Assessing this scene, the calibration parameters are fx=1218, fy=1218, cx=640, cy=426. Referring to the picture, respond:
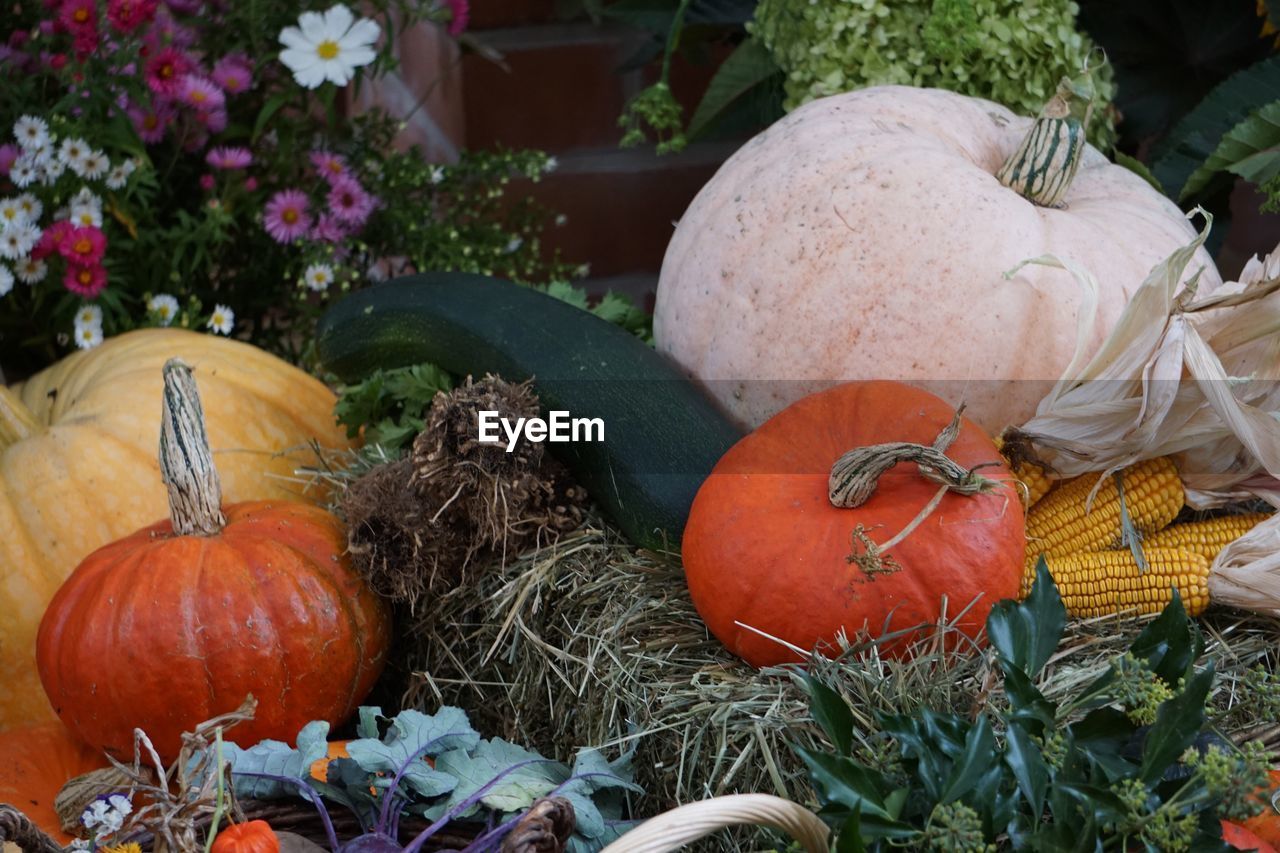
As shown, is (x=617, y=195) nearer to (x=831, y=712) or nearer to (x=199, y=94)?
(x=199, y=94)

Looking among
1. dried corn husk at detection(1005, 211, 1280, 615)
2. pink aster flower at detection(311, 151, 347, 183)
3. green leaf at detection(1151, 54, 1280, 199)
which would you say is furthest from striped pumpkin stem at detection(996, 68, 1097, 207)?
pink aster flower at detection(311, 151, 347, 183)

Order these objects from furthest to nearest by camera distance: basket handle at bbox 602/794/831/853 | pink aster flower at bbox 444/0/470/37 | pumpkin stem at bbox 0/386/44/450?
pink aster flower at bbox 444/0/470/37
pumpkin stem at bbox 0/386/44/450
basket handle at bbox 602/794/831/853

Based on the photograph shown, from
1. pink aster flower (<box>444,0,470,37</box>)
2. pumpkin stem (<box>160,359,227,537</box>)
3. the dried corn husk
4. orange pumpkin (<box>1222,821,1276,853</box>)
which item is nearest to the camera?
orange pumpkin (<box>1222,821,1276,853</box>)

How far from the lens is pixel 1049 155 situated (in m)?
1.55

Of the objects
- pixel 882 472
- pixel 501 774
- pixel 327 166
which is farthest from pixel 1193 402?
pixel 327 166

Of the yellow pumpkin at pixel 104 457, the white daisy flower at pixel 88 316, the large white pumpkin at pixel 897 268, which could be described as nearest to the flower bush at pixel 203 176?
the white daisy flower at pixel 88 316

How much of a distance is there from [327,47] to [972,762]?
162 cm

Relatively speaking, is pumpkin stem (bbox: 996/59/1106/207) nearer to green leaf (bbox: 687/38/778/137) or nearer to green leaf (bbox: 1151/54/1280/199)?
green leaf (bbox: 1151/54/1280/199)

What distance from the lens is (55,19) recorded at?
77.5 inches

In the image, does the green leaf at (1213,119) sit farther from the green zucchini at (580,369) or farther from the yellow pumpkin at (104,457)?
the yellow pumpkin at (104,457)

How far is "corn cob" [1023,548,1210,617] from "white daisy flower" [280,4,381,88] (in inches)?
54.9

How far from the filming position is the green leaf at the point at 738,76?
2154 millimetres

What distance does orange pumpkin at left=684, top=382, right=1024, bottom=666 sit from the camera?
121 cm

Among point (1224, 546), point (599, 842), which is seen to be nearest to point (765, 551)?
point (599, 842)
